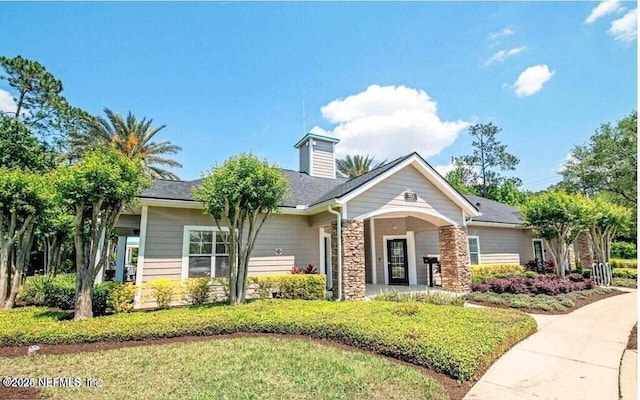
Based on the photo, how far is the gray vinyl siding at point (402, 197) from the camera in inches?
414

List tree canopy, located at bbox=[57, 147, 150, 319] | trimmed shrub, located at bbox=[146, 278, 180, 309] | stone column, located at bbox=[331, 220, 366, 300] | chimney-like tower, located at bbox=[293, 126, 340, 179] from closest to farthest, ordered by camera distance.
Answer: tree canopy, located at bbox=[57, 147, 150, 319] < trimmed shrub, located at bbox=[146, 278, 180, 309] < stone column, located at bbox=[331, 220, 366, 300] < chimney-like tower, located at bbox=[293, 126, 340, 179]

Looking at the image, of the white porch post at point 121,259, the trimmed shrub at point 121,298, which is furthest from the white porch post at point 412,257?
the white porch post at point 121,259

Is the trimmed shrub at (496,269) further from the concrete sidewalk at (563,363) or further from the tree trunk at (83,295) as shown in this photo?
the tree trunk at (83,295)

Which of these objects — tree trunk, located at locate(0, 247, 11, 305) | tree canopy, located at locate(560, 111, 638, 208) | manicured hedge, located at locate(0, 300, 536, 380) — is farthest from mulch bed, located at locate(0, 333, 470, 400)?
tree canopy, located at locate(560, 111, 638, 208)

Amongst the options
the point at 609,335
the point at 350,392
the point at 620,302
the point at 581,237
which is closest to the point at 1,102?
the point at 350,392

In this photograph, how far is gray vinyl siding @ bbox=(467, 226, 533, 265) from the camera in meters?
16.2

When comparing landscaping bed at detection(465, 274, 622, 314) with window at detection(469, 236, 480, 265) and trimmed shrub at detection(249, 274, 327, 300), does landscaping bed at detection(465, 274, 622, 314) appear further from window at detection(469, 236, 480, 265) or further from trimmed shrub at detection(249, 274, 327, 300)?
trimmed shrub at detection(249, 274, 327, 300)

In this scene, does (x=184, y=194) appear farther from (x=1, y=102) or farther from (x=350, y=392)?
(x=1, y=102)

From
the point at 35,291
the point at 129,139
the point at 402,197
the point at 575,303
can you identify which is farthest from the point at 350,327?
the point at 129,139

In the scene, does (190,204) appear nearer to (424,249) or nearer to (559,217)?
(424,249)

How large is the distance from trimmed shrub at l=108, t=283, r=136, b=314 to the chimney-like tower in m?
10.3

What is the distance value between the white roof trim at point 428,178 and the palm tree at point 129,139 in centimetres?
1612

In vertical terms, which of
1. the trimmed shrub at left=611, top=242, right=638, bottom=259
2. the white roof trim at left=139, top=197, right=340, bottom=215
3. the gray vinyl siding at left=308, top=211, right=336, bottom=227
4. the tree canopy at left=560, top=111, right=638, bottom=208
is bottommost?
the trimmed shrub at left=611, top=242, right=638, bottom=259

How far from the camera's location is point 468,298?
1027 centimetres
